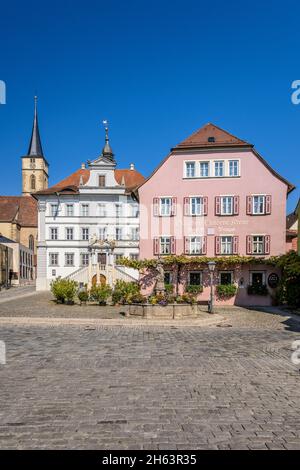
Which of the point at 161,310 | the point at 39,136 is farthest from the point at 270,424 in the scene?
the point at 39,136

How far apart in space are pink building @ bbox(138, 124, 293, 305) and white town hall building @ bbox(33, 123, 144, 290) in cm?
1451

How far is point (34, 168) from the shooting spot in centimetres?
8531

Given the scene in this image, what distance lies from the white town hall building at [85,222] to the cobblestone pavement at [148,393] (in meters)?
29.4

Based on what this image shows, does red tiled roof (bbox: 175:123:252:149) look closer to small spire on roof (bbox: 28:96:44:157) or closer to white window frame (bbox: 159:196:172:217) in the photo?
white window frame (bbox: 159:196:172:217)

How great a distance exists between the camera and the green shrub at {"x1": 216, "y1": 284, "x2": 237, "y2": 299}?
25859 mm

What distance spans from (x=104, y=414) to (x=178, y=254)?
70.7ft

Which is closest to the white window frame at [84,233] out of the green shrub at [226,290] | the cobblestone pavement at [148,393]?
the green shrub at [226,290]

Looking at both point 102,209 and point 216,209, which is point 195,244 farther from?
point 102,209

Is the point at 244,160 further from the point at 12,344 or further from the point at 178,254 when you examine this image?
the point at 12,344

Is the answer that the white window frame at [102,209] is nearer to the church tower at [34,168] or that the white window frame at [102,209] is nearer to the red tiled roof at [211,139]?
the red tiled roof at [211,139]

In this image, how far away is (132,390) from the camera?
6953 millimetres

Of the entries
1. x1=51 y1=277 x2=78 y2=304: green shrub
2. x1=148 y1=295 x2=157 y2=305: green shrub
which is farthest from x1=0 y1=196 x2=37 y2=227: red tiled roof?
x1=148 y1=295 x2=157 y2=305: green shrub
